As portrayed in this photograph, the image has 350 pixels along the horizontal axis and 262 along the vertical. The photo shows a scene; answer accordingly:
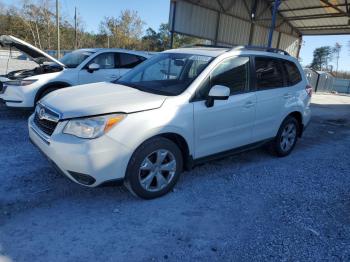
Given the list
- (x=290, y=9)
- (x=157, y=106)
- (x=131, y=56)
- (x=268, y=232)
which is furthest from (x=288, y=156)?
(x=290, y=9)

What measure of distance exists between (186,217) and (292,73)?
342 centimetres

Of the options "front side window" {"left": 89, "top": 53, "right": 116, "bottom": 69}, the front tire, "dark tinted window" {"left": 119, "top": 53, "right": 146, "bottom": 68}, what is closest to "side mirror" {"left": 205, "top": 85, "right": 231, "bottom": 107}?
the front tire

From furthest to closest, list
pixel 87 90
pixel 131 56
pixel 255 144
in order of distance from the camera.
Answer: pixel 131 56 → pixel 255 144 → pixel 87 90

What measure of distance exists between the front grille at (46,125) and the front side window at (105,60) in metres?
4.33

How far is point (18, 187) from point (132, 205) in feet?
4.63

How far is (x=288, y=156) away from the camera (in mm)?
5883


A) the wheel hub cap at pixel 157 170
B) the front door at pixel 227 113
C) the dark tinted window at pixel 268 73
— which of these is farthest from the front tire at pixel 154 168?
the dark tinted window at pixel 268 73

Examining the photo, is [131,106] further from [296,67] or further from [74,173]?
[296,67]

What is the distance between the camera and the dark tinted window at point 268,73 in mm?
4824

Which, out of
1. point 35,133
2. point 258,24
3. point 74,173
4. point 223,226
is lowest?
point 223,226

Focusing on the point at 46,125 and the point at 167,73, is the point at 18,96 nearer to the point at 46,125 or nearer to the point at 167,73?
the point at 46,125

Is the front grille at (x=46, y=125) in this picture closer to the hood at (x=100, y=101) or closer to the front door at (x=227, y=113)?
the hood at (x=100, y=101)

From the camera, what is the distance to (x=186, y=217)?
3.49 m

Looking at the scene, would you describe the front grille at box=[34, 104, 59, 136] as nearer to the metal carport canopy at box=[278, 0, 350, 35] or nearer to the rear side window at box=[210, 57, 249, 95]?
the rear side window at box=[210, 57, 249, 95]
